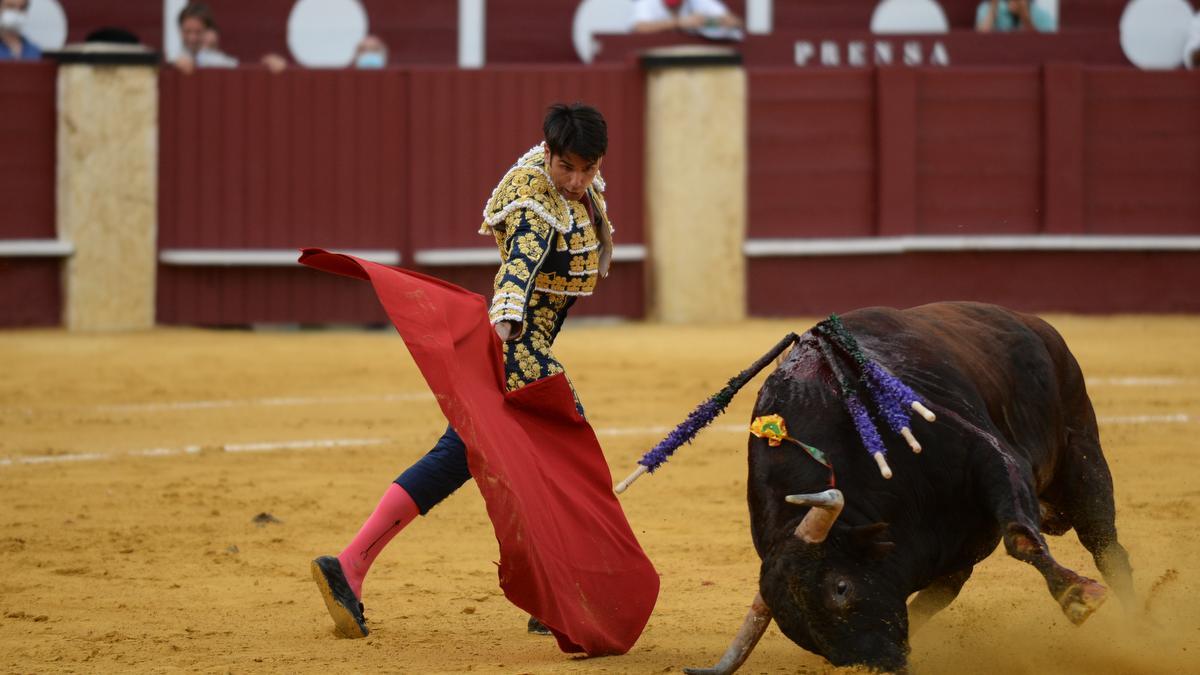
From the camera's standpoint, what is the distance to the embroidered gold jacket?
10.3 ft

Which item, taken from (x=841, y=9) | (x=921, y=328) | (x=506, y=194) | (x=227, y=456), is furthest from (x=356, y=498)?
(x=841, y=9)

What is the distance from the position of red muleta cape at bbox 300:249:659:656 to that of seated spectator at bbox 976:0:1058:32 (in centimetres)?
766

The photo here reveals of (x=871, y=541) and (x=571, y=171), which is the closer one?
(x=871, y=541)

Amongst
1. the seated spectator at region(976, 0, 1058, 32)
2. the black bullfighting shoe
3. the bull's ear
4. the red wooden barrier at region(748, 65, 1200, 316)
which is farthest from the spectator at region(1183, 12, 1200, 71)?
the bull's ear

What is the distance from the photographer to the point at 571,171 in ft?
10.4

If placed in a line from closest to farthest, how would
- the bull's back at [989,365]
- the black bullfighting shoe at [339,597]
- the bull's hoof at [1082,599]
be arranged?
the bull's hoof at [1082,599], the bull's back at [989,365], the black bullfighting shoe at [339,597]

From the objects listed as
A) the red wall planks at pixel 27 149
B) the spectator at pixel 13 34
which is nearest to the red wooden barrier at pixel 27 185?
the red wall planks at pixel 27 149

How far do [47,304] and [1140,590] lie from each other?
6839 mm

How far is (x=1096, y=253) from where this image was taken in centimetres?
988

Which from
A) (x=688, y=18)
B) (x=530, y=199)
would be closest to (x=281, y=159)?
(x=688, y=18)

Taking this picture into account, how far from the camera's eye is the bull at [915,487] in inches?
103

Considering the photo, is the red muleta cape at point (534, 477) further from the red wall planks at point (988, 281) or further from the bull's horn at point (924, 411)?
the red wall planks at point (988, 281)

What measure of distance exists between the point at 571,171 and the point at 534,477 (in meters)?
0.57

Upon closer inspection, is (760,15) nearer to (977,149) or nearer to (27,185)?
(977,149)
